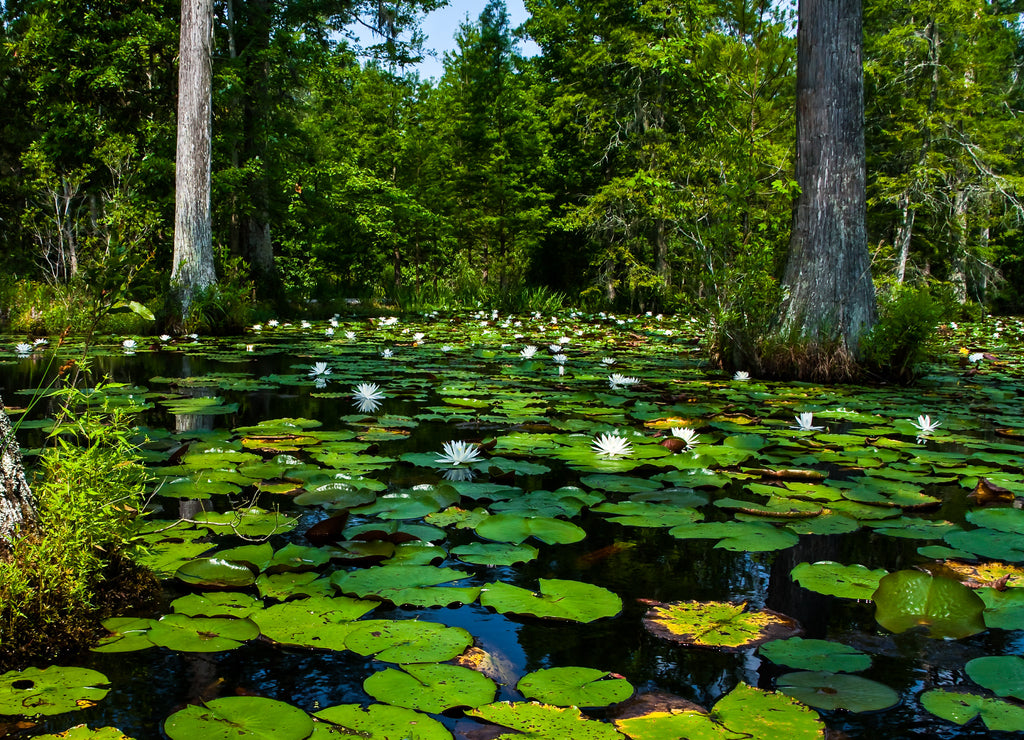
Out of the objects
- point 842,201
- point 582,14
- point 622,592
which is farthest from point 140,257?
point 582,14

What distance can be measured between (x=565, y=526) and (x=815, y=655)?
734mm

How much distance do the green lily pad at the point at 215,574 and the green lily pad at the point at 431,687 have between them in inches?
18.6

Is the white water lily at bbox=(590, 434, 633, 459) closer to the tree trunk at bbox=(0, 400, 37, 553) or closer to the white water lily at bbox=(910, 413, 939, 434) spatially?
the white water lily at bbox=(910, 413, 939, 434)

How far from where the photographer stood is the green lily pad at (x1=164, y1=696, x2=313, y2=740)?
884 mm

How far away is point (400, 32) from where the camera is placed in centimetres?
1403

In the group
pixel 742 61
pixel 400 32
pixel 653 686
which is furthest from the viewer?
pixel 400 32

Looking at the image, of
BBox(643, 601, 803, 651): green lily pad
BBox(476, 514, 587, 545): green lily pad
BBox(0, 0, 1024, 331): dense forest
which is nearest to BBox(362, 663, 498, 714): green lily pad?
BBox(643, 601, 803, 651): green lily pad

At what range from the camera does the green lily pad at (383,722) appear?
896mm

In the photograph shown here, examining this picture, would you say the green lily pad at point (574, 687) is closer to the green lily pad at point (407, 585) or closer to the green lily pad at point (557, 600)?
the green lily pad at point (557, 600)

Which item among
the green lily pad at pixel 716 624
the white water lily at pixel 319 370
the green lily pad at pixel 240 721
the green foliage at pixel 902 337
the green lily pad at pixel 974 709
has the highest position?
the green foliage at pixel 902 337

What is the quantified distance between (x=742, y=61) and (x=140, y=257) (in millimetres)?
5301

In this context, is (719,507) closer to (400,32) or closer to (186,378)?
(186,378)

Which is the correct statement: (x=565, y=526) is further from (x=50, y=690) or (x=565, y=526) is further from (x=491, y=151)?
(x=491, y=151)

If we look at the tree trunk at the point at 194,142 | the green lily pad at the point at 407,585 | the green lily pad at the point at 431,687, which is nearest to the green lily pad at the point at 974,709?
the green lily pad at the point at 431,687
